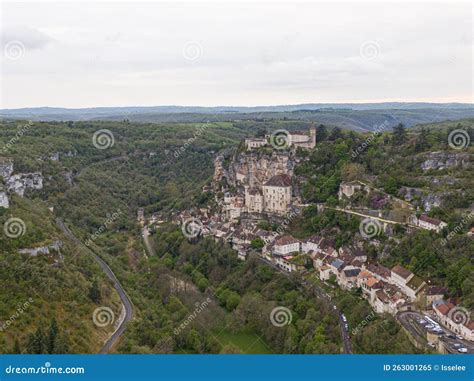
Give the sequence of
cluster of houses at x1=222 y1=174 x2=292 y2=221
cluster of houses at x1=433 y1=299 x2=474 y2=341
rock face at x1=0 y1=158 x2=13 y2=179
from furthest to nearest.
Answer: rock face at x1=0 y1=158 x2=13 y2=179
cluster of houses at x1=222 y1=174 x2=292 y2=221
cluster of houses at x1=433 y1=299 x2=474 y2=341

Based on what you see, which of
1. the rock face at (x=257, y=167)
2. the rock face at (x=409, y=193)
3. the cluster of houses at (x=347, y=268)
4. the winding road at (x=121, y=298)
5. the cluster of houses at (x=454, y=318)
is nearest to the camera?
the cluster of houses at (x=454, y=318)

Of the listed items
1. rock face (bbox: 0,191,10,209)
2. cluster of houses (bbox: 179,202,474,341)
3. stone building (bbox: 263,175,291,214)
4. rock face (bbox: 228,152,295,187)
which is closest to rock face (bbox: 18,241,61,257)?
rock face (bbox: 0,191,10,209)

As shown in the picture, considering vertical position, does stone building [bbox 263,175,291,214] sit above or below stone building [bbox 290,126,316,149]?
below

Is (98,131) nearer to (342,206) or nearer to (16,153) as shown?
(16,153)

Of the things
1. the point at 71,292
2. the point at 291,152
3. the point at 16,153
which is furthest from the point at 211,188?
the point at 71,292

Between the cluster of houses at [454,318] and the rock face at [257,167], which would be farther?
the rock face at [257,167]

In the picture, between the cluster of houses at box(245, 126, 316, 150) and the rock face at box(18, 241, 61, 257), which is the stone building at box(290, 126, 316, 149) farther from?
the rock face at box(18, 241, 61, 257)

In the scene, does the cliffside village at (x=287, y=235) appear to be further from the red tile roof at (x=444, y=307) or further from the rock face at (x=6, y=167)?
the rock face at (x=6, y=167)

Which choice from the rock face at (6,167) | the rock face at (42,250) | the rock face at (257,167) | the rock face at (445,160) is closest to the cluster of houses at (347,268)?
the rock face at (257,167)
